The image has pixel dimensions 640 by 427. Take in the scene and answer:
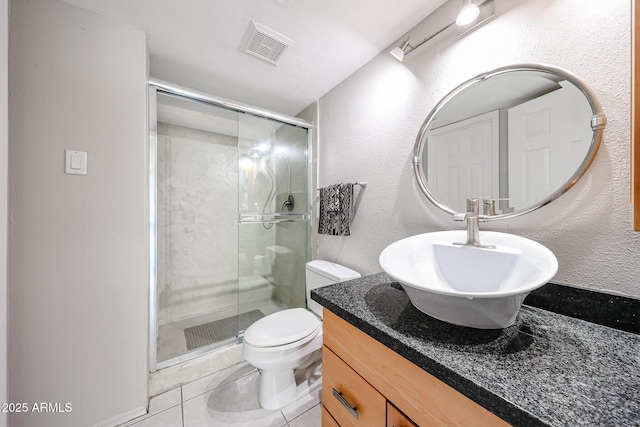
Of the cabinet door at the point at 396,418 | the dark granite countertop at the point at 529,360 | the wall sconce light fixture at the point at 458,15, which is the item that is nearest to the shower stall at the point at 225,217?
the wall sconce light fixture at the point at 458,15

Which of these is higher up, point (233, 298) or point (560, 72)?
point (560, 72)

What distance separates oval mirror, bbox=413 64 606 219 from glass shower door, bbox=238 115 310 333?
1.19 m

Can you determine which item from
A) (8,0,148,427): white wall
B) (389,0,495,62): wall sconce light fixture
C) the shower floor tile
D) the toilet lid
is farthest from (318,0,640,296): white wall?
(8,0,148,427): white wall

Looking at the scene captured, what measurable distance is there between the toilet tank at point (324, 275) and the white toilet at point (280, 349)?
1cm

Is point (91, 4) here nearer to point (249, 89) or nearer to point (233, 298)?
point (249, 89)

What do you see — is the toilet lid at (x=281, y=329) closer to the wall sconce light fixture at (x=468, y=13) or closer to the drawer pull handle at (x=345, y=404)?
the drawer pull handle at (x=345, y=404)

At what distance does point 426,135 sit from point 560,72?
0.48 m

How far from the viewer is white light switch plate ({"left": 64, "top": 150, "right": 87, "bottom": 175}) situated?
1032mm

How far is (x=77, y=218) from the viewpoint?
106cm

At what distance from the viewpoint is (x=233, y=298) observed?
2271 mm

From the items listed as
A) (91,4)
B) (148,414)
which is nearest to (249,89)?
(91,4)

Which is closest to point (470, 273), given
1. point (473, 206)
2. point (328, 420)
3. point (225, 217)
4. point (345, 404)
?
point (473, 206)

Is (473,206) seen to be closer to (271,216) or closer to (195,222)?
(271,216)

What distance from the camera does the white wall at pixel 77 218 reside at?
966mm
